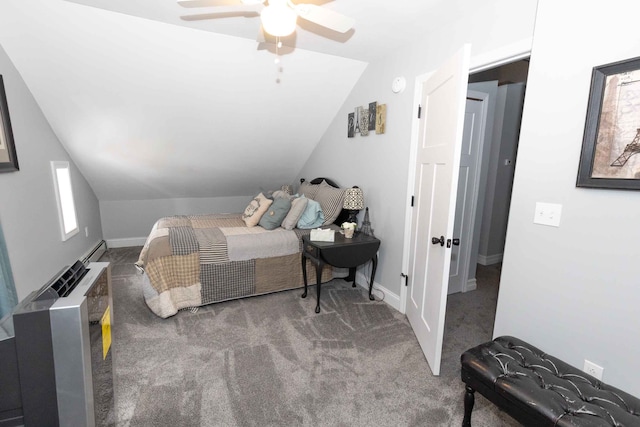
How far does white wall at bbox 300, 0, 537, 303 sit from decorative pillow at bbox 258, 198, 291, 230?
2.59ft

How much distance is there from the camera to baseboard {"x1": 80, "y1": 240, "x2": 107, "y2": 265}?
12.1 feet

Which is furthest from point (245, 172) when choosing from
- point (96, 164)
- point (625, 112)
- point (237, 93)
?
point (625, 112)

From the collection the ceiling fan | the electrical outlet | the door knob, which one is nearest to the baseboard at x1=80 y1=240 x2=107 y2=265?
the ceiling fan

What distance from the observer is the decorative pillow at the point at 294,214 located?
312 cm

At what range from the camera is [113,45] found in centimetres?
239

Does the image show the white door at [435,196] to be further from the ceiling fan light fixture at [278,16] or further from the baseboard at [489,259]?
the baseboard at [489,259]

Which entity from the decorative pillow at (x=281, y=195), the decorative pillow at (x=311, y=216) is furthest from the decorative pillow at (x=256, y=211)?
the decorative pillow at (x=311, y=216)

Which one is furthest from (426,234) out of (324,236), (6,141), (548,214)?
(6,141)

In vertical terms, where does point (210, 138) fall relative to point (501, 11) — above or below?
below

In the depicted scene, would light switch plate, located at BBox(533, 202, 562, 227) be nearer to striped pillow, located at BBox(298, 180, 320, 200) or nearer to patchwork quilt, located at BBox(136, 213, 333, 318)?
patchwork quilt, located at BBox(136, 213, 333, 318)

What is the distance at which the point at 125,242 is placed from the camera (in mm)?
4562

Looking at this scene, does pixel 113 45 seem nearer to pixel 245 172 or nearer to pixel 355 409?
pixel 245 172

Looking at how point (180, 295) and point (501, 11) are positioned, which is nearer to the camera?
point (501, 11)

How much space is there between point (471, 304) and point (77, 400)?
305cm
